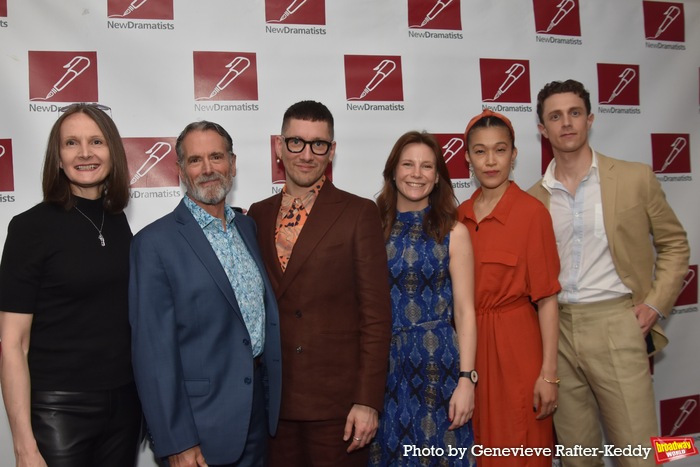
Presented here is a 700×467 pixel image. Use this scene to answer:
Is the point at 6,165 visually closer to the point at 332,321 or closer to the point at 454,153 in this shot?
the point at 332,321

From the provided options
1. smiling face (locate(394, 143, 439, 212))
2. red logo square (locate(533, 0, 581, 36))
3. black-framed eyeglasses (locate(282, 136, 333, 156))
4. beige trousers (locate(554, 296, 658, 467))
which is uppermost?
red logo square (locate(533, 0, 581, 36))

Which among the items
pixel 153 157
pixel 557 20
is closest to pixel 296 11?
pixel 153 157

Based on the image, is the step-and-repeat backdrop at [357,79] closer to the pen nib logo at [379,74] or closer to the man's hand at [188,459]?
the pen nib logo at [379,74]

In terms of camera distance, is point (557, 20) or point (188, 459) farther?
point (557, 20)

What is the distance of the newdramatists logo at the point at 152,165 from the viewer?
9.16 feet

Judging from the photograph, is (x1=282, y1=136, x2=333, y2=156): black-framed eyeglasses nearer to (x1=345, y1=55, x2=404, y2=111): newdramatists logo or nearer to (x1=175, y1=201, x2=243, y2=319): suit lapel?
(x1=175, y1=201, x2=243, y2=319): suit lapel

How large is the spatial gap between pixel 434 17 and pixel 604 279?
1833 millimetres

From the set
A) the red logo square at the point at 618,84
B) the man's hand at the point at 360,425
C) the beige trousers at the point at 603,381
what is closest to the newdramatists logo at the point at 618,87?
the red logo square at the point at 618,84

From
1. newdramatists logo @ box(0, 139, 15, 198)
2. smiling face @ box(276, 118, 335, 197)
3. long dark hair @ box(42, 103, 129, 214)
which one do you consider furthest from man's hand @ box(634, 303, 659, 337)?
newdramatists logo @ box(0, 139, 15, 198)

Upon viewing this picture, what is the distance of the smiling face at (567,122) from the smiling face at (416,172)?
825 millimetres

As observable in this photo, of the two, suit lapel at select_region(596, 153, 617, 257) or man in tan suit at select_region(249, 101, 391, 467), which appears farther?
suit lapel at select_region(596, 153, 617, 257)

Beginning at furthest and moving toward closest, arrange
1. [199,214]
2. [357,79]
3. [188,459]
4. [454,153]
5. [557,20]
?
[557,20], [454,153], [357,79], [199,214], [188,459]

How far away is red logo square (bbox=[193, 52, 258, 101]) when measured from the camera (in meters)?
2.84

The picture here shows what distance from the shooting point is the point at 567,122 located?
2.59 meters
